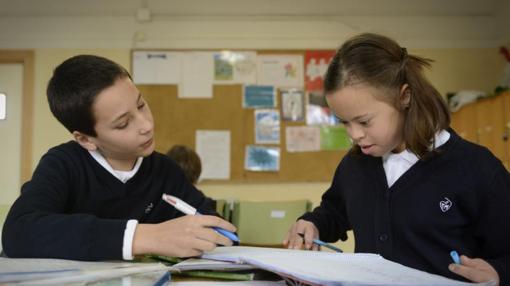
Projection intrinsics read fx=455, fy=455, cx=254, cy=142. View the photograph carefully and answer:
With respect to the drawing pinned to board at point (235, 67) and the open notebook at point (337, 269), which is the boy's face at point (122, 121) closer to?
the open notebook at point (337, 269)

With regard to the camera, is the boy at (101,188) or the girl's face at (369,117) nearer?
the boy at (101,188)

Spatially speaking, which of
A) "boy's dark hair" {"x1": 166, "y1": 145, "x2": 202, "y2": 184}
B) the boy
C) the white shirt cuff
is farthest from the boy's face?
"boy's dark hair" {"x1": 166, "y1": 145, "x2": 202, "y2": 184}

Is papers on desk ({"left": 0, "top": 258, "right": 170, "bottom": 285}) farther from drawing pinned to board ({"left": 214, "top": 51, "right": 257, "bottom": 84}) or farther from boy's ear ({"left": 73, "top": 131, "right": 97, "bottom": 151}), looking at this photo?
drawing pinned to board ({"left": 214, "top": 51, "right": 257, "bottom": 84})

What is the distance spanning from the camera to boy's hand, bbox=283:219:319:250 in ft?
3.34

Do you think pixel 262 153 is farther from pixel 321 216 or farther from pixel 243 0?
pixel 321 216

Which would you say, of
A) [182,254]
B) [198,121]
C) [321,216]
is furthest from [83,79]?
[198,121]

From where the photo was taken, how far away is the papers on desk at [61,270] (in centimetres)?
60

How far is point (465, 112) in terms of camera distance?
330 cm

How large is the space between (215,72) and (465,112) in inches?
74.9

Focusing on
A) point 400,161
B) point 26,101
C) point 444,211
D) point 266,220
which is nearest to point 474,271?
point 444,211

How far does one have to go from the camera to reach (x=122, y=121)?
1029mm

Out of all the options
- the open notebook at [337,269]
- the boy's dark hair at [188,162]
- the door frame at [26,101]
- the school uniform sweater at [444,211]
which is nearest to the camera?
the open notebook at [337,269]

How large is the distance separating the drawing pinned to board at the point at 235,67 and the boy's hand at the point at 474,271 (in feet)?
9.78

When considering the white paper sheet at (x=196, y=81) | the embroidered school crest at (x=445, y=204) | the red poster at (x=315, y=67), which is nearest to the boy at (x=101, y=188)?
the embroidered school crest at (x=445, y=204)
